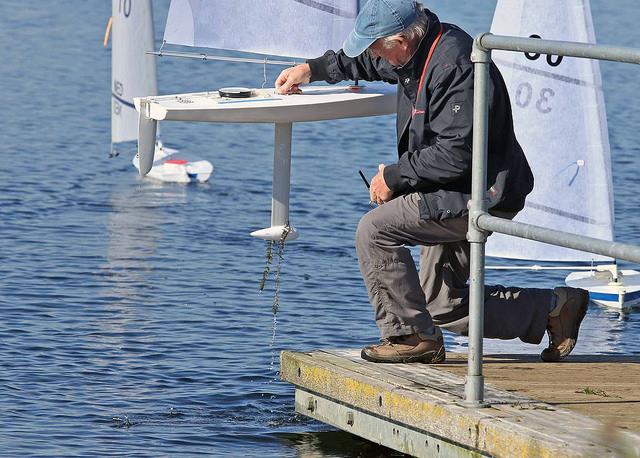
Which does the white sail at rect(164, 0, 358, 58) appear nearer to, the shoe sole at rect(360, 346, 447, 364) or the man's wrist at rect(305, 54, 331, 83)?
the man's wrist at rect(305, 54, 331, 83)

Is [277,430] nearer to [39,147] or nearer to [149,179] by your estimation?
[149,179]

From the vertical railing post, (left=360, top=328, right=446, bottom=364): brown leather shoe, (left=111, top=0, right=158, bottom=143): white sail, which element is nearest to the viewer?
the vertical railing post

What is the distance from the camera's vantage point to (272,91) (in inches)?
369

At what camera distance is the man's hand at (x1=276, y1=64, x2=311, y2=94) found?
26.0ft

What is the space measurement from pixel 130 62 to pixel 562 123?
8080 millimetres

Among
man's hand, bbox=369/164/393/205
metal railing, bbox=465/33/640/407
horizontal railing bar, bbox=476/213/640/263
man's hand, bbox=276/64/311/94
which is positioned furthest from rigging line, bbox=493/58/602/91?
horizontal railing bar, bbox=476/213/640/263

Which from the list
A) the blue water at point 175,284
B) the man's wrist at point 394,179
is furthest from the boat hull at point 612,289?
the man's wrist at point 394,179

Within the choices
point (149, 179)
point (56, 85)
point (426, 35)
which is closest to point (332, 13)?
point (426, 35)

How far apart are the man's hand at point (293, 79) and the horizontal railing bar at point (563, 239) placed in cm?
217

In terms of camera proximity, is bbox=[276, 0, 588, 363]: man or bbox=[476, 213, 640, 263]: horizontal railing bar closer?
bbox=[476, 213, 640, 263]: horizontal railing bar

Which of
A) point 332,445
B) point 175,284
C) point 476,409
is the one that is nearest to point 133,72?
point 175,284

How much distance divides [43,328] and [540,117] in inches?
157

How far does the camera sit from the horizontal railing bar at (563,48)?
5.31 m

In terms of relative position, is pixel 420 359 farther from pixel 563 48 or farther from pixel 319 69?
pixel 563 48
